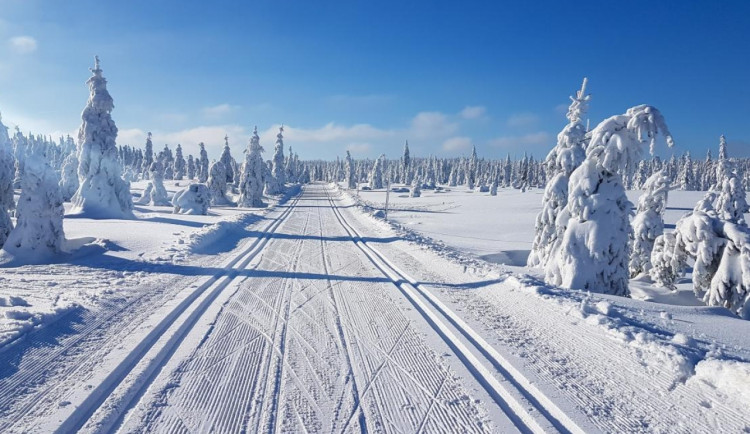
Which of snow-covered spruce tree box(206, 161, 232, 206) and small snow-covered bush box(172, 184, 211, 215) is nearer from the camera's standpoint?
small snow-covered bush box(172, 184, 211, 215)

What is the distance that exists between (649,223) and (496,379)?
59.3 ft

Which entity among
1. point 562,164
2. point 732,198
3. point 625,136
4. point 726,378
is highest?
point 625,136

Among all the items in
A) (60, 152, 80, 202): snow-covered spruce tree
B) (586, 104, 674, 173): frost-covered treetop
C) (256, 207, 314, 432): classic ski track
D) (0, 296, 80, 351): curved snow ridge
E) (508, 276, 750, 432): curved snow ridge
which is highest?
(586, 104, 674, 173): frost-covered treetop

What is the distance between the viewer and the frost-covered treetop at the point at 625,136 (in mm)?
10156

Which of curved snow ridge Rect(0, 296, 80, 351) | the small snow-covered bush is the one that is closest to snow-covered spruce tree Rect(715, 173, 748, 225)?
curved snow ridge Rect(0, 296, 80, 351)

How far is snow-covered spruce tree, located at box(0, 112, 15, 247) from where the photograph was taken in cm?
1592

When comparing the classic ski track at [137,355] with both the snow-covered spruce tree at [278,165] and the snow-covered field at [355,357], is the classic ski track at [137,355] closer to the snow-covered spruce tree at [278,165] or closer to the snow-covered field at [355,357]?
the snow-covered field at [355,357]

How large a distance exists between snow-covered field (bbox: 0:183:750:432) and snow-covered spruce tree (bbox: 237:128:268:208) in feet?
119

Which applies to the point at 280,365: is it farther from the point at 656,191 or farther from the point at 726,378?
the point at 656,191

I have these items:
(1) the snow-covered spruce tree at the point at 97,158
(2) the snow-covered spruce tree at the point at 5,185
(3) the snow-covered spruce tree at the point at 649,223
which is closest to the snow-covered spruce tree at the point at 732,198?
(3) the snow-covered spruce tree at the point at 649,223

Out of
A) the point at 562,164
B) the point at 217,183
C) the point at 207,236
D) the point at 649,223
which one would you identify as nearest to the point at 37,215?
the point at 207,236

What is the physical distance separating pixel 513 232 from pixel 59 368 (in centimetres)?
2996

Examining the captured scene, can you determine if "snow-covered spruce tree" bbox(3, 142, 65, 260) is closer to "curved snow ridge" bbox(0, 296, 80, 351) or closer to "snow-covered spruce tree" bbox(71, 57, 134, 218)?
"curved snow ridge" bbox(0, 296, 80, 351)

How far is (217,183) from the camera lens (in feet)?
161
